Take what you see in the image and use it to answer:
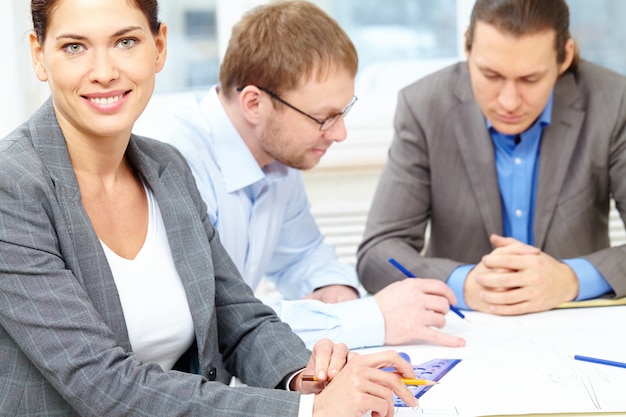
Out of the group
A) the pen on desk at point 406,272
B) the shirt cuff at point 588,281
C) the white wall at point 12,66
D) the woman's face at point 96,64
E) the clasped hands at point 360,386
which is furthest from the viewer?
the white wall at point 12,66

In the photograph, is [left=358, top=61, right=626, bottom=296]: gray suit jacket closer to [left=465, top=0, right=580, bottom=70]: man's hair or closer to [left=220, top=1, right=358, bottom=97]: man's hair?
[left=465, top=0, right=580, bottom=70]: man's hair

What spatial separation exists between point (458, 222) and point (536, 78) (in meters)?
0.46

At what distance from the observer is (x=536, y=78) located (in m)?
2.22

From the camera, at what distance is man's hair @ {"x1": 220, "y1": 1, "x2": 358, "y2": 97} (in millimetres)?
2043

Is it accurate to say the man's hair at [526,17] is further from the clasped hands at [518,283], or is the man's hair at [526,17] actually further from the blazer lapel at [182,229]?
A: the blazer lapel at [182,229]

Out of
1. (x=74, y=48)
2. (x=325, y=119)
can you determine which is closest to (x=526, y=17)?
(x=325, y=119)

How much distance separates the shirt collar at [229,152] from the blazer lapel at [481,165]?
22.6 inches

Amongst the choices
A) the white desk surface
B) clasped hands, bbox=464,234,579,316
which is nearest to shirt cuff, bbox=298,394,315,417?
the white desk surface

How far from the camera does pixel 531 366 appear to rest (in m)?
1.50

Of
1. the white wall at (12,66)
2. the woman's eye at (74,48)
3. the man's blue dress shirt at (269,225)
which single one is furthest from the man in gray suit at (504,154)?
the white wall at (12,66)

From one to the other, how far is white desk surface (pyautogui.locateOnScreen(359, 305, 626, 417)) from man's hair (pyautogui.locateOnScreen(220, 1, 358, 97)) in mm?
647

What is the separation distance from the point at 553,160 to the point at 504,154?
0.14 metres

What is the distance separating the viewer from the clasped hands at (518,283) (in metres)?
1.93

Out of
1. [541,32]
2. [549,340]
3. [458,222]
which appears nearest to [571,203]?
[458,222]
